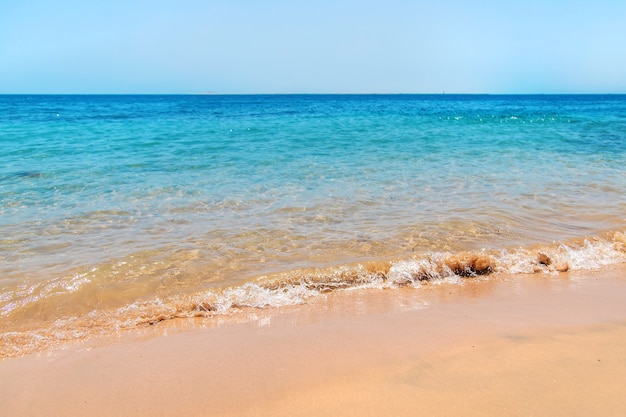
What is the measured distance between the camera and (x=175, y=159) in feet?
36.5

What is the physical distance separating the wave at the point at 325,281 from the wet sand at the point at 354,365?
0.19m

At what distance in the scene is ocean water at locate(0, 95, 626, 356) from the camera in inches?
163

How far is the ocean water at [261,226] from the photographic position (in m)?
4.15

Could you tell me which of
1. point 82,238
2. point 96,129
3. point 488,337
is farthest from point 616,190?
point 96,129

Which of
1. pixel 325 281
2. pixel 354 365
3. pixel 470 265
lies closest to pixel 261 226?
pixel 325 281

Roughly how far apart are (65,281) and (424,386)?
3.49 metres

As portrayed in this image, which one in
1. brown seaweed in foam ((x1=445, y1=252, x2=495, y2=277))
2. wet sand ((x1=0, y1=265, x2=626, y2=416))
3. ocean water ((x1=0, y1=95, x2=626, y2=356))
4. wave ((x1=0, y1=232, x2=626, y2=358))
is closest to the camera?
wet sand ((x1=0, y1=265, x2=626, y2=416))

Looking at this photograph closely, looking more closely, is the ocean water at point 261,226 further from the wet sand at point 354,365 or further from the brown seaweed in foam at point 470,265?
the wet sand at point 354,365

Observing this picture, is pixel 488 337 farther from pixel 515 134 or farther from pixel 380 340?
pixel 515 134

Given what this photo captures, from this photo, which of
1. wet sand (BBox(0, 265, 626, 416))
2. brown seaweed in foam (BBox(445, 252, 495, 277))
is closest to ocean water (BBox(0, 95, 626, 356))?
brown seaweed in foam (BBox(445, 252, 495, 277))

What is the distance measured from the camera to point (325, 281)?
4.44m

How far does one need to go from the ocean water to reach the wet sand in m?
0.41

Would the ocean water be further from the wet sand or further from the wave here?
the wet sand

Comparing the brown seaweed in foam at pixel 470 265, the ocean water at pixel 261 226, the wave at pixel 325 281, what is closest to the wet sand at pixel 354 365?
the wave at pixel 325 281
